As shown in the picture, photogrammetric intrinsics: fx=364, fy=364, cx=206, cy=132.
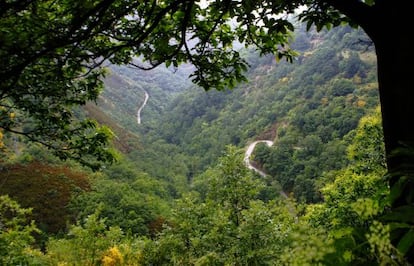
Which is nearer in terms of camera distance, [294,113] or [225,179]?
[225,179]

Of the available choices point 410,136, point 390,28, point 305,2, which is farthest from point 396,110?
point 305,2

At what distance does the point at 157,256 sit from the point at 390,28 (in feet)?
34.8

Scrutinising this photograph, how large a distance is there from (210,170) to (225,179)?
205cm

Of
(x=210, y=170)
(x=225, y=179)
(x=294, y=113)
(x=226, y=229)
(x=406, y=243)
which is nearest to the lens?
(x=406, y=243)

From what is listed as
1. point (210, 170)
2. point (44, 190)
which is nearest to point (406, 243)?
point (210, 170)

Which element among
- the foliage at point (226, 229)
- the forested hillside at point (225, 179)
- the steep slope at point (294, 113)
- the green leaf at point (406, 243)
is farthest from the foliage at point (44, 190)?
the green leaf at point (406, 243)

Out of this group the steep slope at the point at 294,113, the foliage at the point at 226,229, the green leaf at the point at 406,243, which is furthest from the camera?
the steep slope at the point at 294,113

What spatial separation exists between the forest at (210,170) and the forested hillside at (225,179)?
5 cm

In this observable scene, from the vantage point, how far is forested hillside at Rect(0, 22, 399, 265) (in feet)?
26.9

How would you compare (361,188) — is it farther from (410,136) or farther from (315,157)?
(315,157)

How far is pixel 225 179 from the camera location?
12953 millimetres

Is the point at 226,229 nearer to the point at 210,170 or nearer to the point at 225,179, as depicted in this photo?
the point at 225,179

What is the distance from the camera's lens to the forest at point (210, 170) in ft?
12.6

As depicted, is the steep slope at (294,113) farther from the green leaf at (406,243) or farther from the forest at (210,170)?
the green leaf at (406,243)
